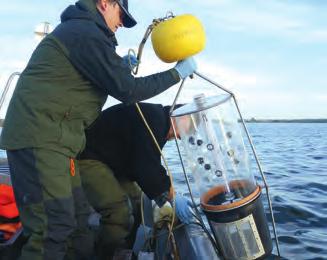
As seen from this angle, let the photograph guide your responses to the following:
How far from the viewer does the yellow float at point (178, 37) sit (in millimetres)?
2977

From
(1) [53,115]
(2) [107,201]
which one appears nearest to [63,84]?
(1) [53,115]

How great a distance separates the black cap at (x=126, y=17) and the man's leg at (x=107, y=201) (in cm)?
124

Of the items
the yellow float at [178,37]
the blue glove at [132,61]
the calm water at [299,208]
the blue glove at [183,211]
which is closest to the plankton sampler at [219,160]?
the yellow float at [178,37]

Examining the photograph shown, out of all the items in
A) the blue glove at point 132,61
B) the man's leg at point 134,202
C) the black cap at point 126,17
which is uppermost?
the black cap at point 126,17

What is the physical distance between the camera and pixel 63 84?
2787mm

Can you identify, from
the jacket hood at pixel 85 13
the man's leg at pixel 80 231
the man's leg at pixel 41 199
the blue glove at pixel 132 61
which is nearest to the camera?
the man's leg at pixel 41 199

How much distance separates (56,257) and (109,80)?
4.08 ft

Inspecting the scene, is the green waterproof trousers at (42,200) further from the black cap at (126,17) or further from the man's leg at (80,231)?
the black cap at (126,17)

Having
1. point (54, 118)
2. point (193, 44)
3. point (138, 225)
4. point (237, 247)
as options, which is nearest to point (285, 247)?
point (138, 225)

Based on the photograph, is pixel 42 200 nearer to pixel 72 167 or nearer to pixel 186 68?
pixel 72 167

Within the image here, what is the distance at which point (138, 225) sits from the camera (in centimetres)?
445

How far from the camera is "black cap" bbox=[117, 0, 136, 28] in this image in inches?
122

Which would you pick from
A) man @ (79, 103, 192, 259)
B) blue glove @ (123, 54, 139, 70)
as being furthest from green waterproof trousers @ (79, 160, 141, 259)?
blue glove @ (123, 54, 139, 70)

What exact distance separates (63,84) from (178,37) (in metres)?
0.87
